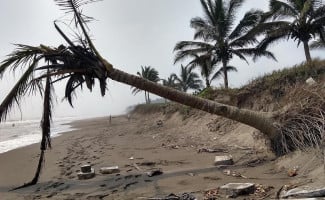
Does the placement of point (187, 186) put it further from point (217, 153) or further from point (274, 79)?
point (274, 79)

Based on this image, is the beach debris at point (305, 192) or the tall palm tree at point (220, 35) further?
the tall palm tree at point (220, 35)

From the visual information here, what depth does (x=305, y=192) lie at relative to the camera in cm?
516

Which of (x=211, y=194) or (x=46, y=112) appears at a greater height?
(x=46, y=112)

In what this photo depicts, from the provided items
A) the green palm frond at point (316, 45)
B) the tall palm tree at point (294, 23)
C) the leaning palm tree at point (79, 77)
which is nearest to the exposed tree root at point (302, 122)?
the leaning palm tree at point (79, 77)

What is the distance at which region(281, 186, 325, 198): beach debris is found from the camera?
5027 millimetres

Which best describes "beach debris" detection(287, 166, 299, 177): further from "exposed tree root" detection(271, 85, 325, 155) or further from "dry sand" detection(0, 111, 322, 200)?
"exposed tree root" detection(271, 85, 325, 155)

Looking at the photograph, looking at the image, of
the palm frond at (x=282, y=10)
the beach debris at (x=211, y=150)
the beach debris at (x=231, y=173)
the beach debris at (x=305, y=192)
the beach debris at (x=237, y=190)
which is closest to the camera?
the beach debris at (x=305, y=192)

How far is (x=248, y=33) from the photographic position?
2888 centimetres

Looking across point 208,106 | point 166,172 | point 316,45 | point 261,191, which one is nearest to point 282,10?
point 316,45

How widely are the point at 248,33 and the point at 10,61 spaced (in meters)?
22.8

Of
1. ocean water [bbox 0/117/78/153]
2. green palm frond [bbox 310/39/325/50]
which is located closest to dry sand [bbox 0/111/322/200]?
ocean water [bbox 0/117/78/153]

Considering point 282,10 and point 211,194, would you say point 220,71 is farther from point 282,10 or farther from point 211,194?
point 211,194

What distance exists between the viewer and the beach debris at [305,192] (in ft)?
16.5

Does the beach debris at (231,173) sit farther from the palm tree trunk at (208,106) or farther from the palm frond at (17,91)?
the palm frond at (17,91)
